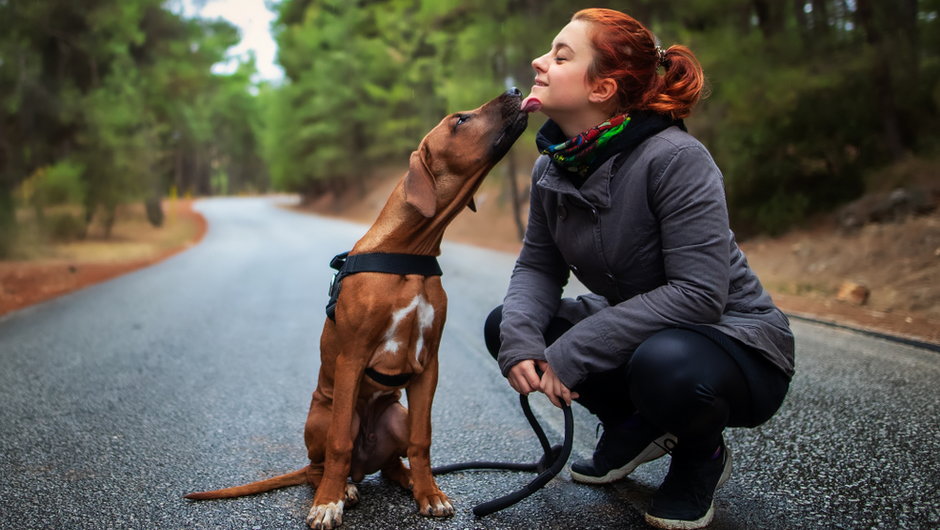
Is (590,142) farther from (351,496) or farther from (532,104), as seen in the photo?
(351,496)

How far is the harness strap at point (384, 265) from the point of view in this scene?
2.57 m

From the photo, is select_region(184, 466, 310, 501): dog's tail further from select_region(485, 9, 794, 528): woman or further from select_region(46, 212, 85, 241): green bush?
select_region(46, 212, 85, 241): green bush

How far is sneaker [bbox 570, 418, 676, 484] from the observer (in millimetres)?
2846

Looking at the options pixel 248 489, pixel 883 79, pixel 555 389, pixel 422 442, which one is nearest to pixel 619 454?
pixel 555 389

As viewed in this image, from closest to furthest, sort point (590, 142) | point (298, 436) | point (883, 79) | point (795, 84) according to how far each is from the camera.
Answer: point (590, 142), point (298, 436), point (795, 84), point (883, 79)

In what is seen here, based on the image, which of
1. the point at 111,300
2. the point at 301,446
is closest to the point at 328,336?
the point at 301,446

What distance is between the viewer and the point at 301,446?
3537 millimetres

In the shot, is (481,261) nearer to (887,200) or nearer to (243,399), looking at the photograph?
(887,200)

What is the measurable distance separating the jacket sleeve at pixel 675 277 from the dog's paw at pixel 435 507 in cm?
67

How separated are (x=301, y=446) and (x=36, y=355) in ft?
11.9

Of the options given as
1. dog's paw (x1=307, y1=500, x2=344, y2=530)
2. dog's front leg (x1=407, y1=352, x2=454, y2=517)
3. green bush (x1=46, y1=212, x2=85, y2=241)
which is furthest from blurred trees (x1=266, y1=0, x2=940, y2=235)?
green bush (x1=46, y1=212, x2=85, y2=241)

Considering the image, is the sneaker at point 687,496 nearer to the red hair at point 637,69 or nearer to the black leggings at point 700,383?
the black leggings at point 700,383

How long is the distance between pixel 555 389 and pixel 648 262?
560 millimetres

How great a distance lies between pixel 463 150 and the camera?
270 centimetres
